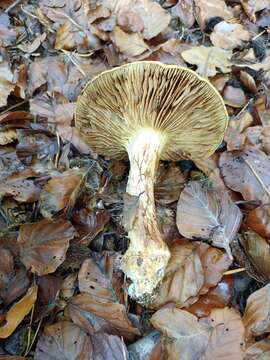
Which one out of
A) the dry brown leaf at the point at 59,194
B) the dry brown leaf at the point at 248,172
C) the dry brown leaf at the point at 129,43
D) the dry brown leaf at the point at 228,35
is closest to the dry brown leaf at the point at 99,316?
the dry brown leaf at the point at 59,194

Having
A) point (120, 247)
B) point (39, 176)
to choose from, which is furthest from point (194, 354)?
point (39, 176)

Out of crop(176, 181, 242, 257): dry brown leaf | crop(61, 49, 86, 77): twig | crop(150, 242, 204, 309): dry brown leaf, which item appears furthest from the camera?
crop(61, 49, 86, 77): twig

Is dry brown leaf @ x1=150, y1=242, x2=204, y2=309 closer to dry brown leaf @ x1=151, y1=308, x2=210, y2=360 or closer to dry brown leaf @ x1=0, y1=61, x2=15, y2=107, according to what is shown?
dry brown leaf @ x1=151, y1=308, x2=210, y2=360

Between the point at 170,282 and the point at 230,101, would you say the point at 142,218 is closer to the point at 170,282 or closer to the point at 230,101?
the point at 170,282

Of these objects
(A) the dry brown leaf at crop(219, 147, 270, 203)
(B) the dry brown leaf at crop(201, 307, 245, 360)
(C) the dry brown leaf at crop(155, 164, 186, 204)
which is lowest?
(B) the dry brown leaf at crop(201, 307, 245, 360)

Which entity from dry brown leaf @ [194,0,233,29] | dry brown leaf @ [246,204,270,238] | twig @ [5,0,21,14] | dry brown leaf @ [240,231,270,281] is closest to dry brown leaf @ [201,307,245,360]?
dry brown leaf @ [240,231,270,281]

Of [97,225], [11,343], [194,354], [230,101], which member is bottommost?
[11,343]
